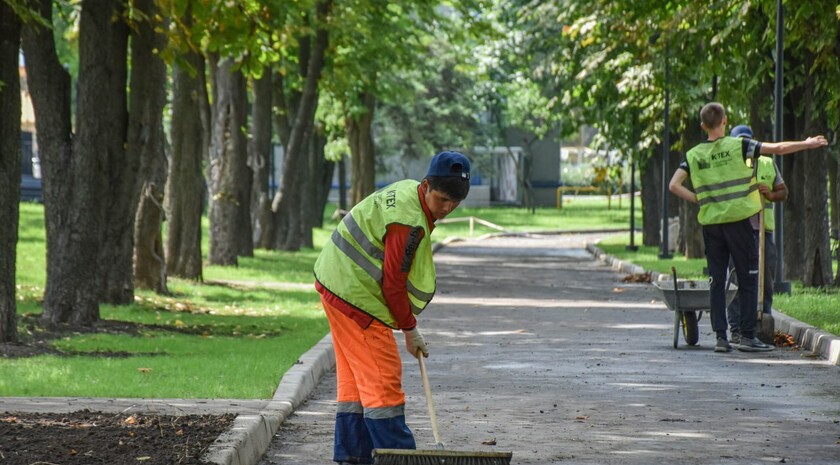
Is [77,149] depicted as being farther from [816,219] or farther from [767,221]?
[816,219]

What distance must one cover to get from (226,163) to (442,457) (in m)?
21.3

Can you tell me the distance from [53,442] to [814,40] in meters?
12.7

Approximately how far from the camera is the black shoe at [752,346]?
1351 centimetres

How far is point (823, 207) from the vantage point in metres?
20.4

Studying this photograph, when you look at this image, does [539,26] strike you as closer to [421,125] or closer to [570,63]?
[570,63]

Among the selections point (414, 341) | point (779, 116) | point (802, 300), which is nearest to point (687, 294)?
point (802, 300)

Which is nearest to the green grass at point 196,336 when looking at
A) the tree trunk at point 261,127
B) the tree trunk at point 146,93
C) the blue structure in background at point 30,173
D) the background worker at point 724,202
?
the background worker at point 724,202

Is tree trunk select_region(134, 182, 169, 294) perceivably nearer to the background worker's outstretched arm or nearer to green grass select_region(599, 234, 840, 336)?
green grass select_region(599, 234, 840, 336)

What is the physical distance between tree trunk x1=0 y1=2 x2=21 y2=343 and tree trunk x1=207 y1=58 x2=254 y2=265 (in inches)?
535

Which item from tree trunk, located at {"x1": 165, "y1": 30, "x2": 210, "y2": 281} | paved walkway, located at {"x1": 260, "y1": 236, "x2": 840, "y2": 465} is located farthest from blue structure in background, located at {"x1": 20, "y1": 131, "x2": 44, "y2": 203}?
paved walkway, located at {"x1": 260, "y1": 236, "x2": 840, "y2": 465}

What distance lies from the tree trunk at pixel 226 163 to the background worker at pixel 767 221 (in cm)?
1381

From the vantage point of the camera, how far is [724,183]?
43.2 ft

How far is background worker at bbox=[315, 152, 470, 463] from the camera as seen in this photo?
22.2ft

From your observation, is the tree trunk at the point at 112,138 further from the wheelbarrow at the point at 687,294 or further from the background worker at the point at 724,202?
the background worker at the point at 724,202
